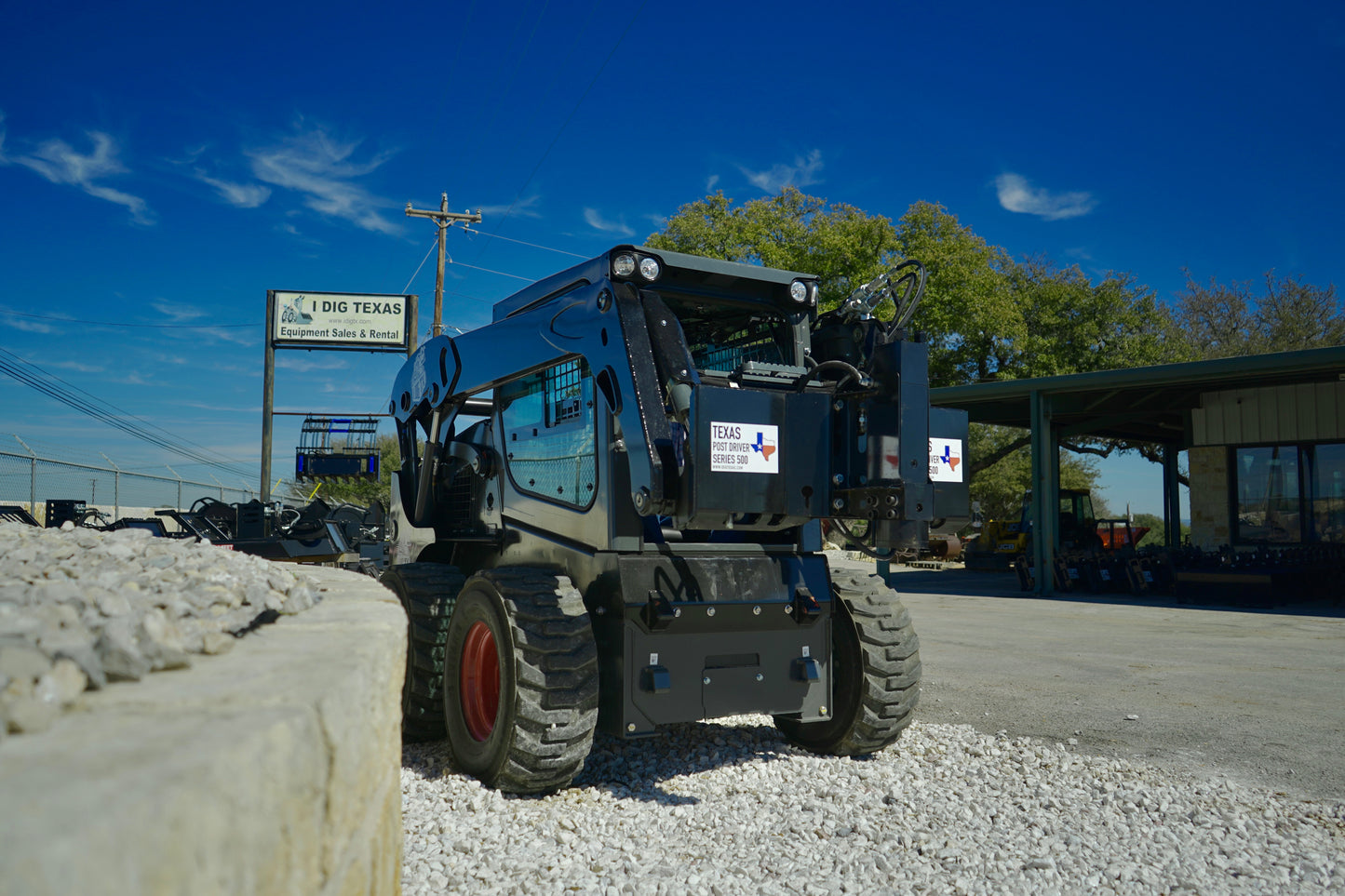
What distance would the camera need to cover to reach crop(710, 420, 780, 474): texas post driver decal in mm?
4445

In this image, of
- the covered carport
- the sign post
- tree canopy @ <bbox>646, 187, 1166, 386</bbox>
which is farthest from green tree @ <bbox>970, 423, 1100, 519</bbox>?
the sign post

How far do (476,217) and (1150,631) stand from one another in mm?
21054

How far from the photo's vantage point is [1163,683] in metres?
8.55

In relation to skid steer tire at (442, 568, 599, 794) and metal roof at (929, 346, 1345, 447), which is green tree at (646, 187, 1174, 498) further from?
skid steer tire at (442, 568, 599, 794)

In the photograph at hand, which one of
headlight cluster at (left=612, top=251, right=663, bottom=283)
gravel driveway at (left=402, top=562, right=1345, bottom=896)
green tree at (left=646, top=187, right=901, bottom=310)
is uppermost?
green tree at (left=646, top=187, right=901, bottom=310)

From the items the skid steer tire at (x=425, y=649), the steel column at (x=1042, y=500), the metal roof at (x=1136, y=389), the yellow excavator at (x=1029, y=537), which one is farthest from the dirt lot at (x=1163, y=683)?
the yellow excavator at (x=1029, y=537)

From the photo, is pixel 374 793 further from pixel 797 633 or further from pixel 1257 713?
pixel 1257 713

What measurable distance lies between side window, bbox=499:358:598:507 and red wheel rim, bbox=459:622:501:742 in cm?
92

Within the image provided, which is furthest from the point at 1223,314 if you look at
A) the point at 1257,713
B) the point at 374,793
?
the point at 374,793

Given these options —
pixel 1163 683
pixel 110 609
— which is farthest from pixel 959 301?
pixel 110 609

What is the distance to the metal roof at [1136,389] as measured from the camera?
15828 millimetres

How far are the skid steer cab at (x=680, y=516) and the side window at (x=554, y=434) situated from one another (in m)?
0.02

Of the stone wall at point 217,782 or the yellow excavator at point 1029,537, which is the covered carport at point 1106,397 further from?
the stone wall at point 217,782

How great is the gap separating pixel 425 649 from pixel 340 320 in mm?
22804
